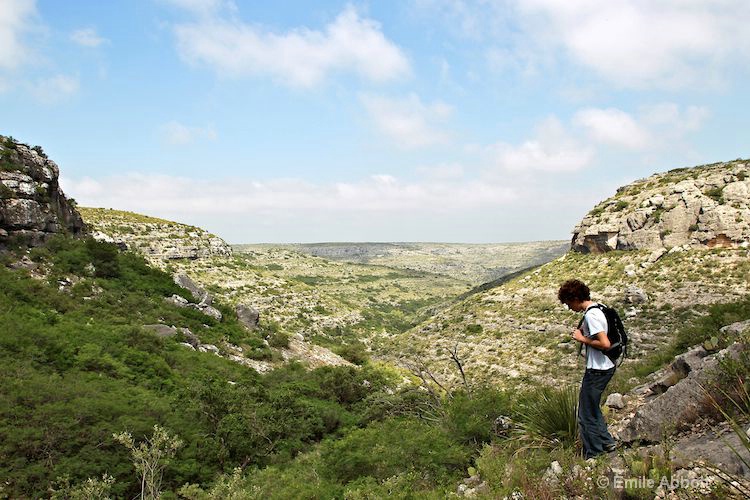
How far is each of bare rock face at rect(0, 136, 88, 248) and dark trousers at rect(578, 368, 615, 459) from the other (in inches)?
923

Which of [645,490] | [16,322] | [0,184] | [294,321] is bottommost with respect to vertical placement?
[294,321]

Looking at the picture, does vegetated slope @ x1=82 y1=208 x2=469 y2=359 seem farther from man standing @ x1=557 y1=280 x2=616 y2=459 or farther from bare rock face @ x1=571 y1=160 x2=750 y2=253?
bare rock face @ x1=571 y1=160 x2=750 y2=253

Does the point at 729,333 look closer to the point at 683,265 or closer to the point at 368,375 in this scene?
the point at 368,375

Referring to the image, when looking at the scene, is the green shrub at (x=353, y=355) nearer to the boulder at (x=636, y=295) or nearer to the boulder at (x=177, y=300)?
the boulder at (x=177, y=300)

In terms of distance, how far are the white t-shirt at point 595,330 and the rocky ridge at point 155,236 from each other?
40.5m

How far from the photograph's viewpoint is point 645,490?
3.62 meters

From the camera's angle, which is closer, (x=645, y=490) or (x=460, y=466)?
(x=645, y=490)

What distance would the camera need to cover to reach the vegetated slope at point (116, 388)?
9.16m

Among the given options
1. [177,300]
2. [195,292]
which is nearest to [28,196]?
[177,300]

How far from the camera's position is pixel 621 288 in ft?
100

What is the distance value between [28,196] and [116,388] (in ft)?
45.2

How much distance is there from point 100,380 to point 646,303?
3084 centimetres

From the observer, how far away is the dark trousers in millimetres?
5086

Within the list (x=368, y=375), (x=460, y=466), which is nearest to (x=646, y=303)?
(x=368, y=375)
